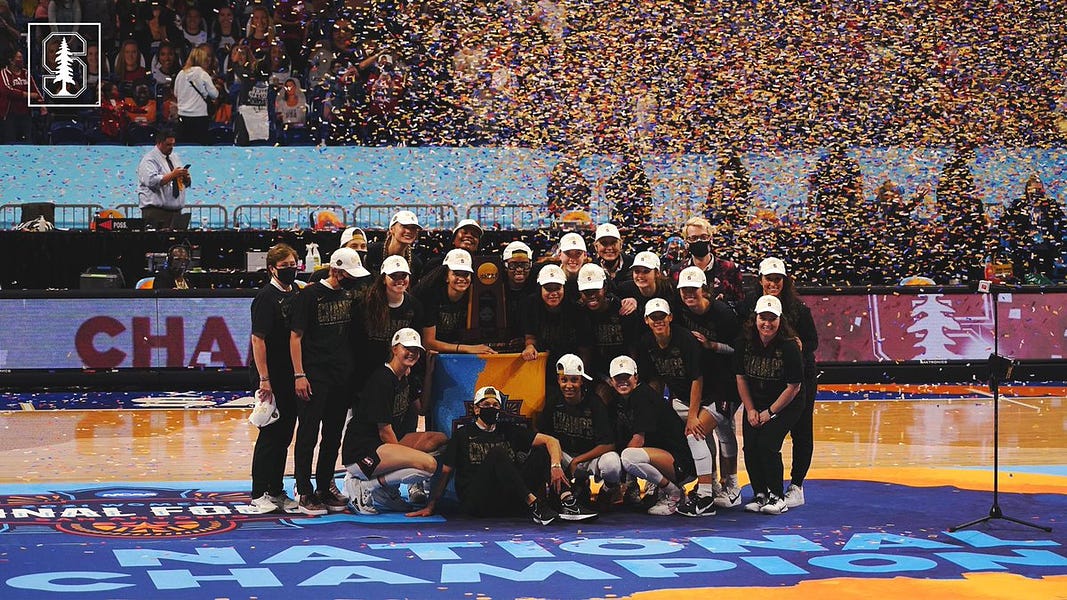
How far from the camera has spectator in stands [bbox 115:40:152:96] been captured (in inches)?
818

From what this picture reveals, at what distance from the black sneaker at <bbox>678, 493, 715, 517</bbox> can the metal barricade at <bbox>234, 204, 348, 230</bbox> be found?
10.2 meters

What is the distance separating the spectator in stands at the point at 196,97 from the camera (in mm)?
20469

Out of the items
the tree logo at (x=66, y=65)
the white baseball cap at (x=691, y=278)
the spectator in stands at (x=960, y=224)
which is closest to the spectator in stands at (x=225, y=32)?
the tree logo at (x=66, y=65)

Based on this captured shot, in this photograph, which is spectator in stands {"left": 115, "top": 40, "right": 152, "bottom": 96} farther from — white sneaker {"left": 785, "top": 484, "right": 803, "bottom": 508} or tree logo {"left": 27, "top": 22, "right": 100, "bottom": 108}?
white sneaker {"left": 785, "top": 484, "right": 803, "bottom": 508}

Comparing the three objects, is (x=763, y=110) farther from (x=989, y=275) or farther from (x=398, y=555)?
(x=398, y=555)

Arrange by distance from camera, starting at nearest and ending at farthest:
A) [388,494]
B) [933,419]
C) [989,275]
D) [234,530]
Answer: [234,530], [388,494], [933,419], [989,275]

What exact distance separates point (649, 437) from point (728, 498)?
2.39 ft

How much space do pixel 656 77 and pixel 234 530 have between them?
41.0ft

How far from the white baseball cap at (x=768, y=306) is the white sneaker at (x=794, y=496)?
4.32 feet

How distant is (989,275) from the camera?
1823 cm

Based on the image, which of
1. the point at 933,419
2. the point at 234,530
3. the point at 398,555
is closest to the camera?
the point at 398,555

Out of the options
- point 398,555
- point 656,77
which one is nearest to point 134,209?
point 656,77

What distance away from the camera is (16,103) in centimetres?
2058

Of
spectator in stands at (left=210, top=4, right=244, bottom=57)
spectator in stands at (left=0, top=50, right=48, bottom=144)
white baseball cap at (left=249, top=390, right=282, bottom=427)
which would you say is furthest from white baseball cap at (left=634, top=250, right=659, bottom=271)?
spectator in stands at (left=0, top=50, right=48, bottom=144)
